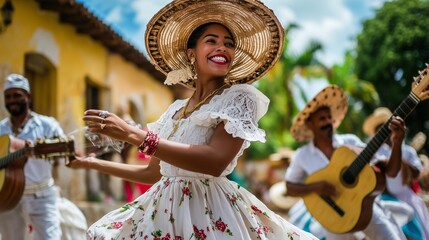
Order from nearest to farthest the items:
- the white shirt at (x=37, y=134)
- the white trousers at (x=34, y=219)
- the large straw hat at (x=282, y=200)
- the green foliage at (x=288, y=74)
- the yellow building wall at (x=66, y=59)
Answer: the white trousers at (x=34, y=219)
the white shirt at (x=37, y=134)
the yellow building wall at (x=66, y=59)
the large straw hat at (x=282, y=200)
the green foliage at (x=288, y=74)

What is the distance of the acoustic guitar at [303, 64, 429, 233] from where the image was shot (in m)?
5.82

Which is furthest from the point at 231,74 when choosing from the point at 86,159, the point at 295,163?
the point at 295,163

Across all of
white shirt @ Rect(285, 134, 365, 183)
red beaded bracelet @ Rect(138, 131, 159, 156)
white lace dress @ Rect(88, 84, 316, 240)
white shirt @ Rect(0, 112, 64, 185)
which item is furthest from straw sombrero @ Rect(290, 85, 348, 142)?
red beaded bracelet @ Rect(138, 131, 159, 156)

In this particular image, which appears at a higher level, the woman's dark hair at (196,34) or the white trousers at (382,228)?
the woman's dark hair at (196,34)

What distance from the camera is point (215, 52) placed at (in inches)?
141

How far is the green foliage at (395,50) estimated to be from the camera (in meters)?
24.7

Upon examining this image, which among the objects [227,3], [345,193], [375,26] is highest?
[375,26]

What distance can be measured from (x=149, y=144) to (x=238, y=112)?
54 centimetres

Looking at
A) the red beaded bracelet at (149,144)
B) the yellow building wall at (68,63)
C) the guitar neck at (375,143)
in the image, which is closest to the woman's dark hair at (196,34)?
the red beaded bracelet at (149,144)

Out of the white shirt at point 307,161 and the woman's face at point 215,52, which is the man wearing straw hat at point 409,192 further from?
the woman's face at point 215,52

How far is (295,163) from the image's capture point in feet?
22.2

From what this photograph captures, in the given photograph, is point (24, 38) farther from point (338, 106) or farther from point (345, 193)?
point (345, 193)

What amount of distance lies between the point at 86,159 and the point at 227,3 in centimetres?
139

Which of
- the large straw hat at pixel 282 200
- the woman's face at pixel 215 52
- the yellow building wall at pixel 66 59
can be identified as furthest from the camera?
the large straw hat at pixel 282 200
